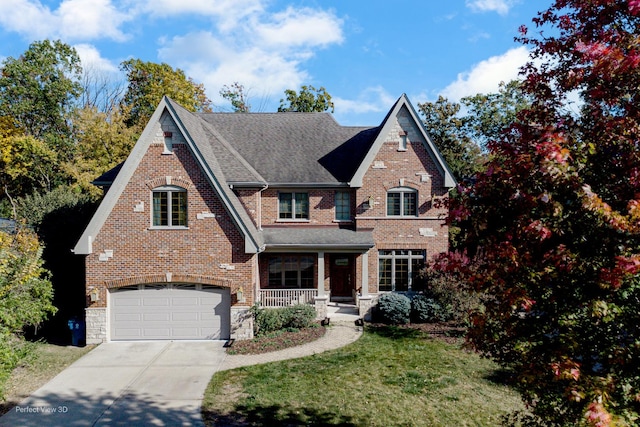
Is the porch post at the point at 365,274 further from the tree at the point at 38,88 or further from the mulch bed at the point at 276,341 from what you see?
the tree at the point at 38,88

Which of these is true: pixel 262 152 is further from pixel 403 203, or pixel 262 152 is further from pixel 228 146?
pixel 403 203

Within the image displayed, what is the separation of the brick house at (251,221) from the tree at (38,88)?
21.2 metres

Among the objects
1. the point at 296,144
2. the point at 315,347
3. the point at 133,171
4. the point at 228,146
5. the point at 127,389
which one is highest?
the point at 296,144

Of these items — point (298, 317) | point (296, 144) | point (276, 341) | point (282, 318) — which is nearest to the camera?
point (276, 341)

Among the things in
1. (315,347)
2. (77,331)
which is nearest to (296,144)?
(315,347)

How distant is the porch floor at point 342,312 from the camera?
19578mm

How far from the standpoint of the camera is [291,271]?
22.2 meters

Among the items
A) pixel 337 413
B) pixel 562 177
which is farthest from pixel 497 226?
pixel 337 413

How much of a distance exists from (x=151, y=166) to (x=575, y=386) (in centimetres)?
1589

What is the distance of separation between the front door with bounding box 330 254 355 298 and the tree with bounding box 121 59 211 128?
27.5 metres

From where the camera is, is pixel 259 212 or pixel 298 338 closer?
pixel 298 338

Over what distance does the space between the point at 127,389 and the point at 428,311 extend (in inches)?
508

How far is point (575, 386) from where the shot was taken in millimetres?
4484

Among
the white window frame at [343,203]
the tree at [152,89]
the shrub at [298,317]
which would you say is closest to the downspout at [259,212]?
the white window frame at [343,203]
